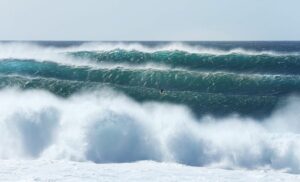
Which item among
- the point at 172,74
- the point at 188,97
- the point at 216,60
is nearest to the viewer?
the point at 188,97

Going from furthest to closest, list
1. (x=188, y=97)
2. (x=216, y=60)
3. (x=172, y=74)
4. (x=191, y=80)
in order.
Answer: (x=216, y=60) → (x=172, y=74) → (x=191, y=80) → (x=188, y=97)

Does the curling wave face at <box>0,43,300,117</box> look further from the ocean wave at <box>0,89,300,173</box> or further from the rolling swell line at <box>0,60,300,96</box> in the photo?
the ocean wave at <box>0,89,300,173</box>

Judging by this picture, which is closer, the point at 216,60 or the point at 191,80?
the point at 191,80

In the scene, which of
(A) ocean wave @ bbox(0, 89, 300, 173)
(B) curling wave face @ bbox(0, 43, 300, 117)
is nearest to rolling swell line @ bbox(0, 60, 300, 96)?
(B) curling wave face @ bbox(0, 43, 300, 117)

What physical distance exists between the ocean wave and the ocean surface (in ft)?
0.07

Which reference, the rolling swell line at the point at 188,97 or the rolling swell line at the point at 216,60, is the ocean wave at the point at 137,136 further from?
the rolling swell line at the point at 216,60

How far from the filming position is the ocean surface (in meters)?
10.7

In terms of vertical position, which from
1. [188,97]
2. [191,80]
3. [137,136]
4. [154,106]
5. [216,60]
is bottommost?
[137,136]

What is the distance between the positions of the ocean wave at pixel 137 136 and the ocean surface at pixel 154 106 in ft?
0.07

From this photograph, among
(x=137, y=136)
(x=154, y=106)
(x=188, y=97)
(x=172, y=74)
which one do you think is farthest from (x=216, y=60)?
(x=137, y=136)

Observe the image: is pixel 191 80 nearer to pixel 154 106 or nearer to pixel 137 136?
pixel 154 106

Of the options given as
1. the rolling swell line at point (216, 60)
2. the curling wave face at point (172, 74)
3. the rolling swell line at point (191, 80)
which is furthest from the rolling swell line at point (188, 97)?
the rolling swell line at point (216, 60)

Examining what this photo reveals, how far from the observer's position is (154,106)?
13227 millimetres

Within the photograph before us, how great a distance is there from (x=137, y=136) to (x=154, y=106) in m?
2.22
